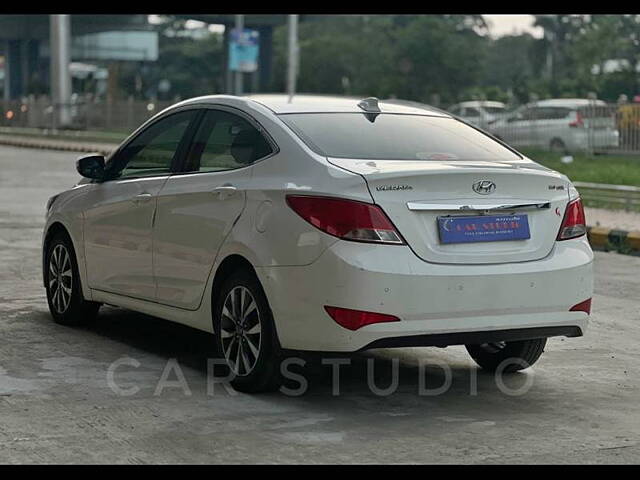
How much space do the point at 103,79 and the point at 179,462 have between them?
293 feet

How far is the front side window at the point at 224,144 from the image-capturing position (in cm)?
720

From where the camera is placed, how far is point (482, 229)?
659 cm

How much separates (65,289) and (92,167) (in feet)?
2.89

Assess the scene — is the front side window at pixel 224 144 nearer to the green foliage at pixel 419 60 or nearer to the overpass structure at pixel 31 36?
the green foliage at pixel 419 60

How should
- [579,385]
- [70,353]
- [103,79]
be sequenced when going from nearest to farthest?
[579,385]
[70,353]
[103,79]

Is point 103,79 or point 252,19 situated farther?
point 103,79

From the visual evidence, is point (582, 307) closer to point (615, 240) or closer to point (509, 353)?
point (509, 353)

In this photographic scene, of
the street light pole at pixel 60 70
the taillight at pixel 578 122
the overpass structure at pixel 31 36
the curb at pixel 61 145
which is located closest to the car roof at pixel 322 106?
the taillight at pixel 578 122

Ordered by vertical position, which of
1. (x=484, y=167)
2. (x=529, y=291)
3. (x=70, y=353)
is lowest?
(x=70, y=353)

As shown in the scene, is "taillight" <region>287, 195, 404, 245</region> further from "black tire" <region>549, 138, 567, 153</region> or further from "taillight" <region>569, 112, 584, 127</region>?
"black tire" <region>549, 138, 567, 153</region>

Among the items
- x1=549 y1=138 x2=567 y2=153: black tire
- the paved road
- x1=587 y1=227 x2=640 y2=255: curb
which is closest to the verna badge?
the paved road

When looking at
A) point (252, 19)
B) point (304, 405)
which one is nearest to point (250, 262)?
point (304, 405)

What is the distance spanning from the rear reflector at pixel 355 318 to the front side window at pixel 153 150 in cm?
189

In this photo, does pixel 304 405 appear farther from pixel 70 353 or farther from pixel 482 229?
pixel 70 353
